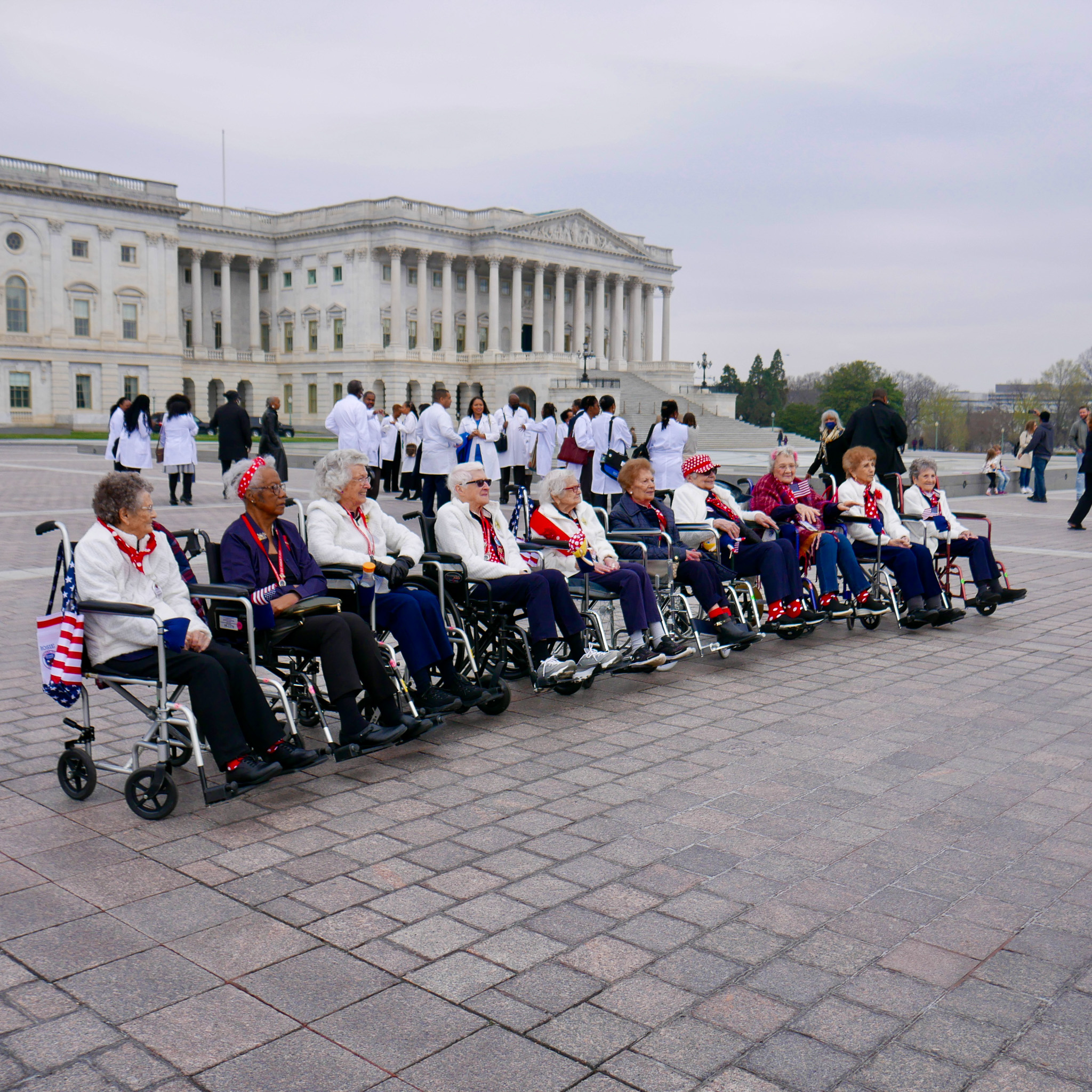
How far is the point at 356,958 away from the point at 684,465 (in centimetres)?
570

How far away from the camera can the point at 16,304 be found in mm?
65312

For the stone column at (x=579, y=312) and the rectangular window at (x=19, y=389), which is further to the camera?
the stone column at (x=579, y=312)

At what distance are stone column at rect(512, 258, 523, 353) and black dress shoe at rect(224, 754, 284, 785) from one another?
82.0 meters

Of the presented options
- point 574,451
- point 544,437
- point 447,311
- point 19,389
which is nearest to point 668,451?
point 574,451

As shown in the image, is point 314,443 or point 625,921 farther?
point 314,443

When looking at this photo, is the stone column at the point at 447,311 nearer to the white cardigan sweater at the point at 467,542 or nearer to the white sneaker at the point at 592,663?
the white cardigan sweater at the point at 467,542

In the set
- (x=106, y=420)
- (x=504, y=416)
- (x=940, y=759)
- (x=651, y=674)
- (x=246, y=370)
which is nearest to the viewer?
(x=940, y=759)

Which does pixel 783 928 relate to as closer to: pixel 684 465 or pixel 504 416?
pixel 684 465

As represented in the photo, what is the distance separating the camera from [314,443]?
5088 cm

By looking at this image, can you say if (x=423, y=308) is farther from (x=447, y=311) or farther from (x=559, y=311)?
(x=559, y=311)

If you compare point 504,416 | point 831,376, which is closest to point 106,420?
point 504,416

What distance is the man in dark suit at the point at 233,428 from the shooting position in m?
19.1

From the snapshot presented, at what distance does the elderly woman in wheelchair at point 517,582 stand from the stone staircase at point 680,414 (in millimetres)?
45480

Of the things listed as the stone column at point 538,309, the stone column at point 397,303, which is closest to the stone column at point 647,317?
the stone column at point 538,309
